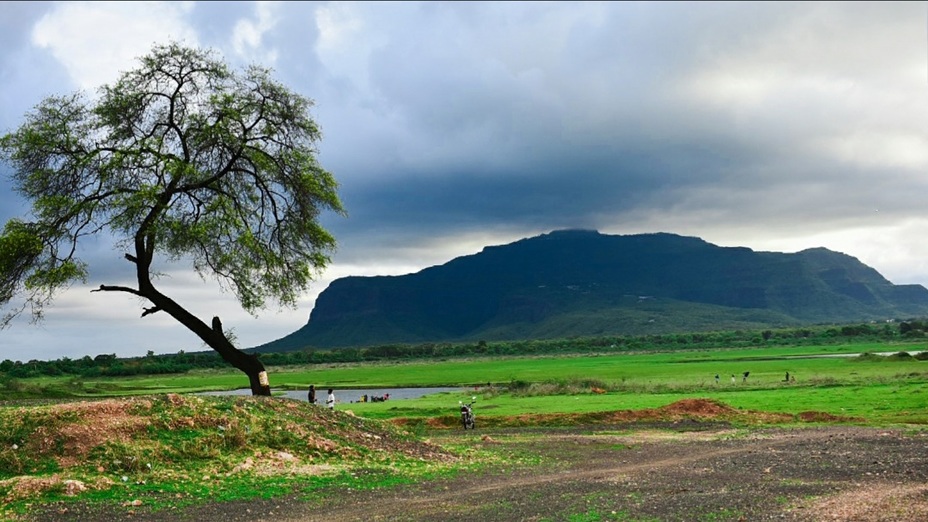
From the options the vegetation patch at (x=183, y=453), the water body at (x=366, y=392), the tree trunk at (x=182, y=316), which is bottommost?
the water body at (x=366, y=392)

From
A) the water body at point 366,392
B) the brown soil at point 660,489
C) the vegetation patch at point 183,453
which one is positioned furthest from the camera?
the water body at point 366,392

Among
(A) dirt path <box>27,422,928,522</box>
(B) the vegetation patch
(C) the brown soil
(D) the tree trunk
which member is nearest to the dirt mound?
(C) the brown soil

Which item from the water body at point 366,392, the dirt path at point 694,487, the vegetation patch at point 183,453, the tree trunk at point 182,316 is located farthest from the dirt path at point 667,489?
the water body at point 366,392

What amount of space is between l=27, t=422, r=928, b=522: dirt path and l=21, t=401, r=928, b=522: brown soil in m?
0.03

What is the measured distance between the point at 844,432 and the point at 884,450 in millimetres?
7059

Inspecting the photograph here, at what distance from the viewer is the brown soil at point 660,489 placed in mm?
16406

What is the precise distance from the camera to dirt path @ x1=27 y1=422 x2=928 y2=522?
643 inches

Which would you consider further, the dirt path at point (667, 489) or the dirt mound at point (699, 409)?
the dirt mound at point (699, 409)

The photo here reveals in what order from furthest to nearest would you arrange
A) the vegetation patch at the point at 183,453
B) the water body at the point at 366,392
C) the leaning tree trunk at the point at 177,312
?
the water body at the point at 366,392 < the leaning tree trunk at the point at 177,312 < the vegetation patch at the point at 183,453

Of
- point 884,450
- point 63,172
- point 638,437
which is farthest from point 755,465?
point 63,172

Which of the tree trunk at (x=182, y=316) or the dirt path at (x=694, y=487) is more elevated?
the tree trunk at (x=182, y=316)

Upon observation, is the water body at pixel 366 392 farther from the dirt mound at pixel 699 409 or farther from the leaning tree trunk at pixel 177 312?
the leaning tree trunk at pixel 177 312

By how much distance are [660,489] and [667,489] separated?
6.6 inches

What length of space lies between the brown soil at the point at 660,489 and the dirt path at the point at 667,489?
3 centimetres
